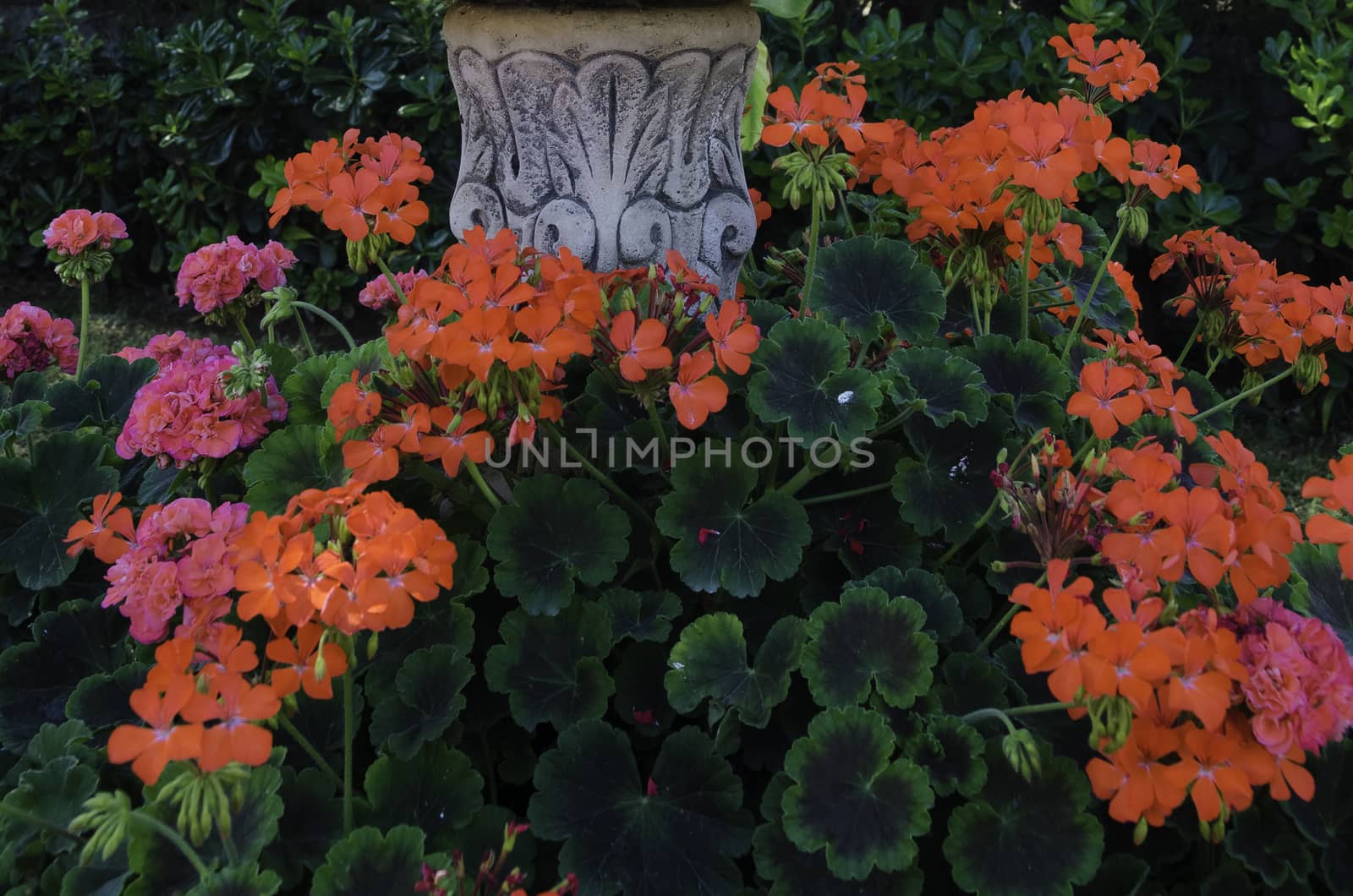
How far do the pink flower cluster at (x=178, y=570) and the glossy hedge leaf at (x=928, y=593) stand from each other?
0.73 m

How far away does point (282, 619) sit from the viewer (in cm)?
112

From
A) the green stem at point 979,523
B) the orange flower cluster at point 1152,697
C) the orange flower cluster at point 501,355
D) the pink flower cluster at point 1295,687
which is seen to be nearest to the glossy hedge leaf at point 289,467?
the orange flower cluster at point 501,355

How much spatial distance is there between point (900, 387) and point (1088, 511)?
1.25 ft

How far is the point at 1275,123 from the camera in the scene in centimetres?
400

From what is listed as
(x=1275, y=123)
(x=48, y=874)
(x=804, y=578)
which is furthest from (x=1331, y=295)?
(x=1275, y=123)

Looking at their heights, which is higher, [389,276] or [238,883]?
[389,276]

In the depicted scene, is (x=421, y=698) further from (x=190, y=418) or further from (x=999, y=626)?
(x=999, y=626)

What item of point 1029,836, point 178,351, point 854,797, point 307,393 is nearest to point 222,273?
point 178,351

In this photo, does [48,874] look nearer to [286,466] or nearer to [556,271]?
[286,466]

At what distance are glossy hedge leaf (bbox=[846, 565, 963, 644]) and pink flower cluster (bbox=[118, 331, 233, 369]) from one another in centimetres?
104

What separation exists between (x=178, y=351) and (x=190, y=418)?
42cm

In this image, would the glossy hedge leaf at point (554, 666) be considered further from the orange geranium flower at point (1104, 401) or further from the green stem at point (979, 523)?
the orange geranium flower at point (1104, 401)

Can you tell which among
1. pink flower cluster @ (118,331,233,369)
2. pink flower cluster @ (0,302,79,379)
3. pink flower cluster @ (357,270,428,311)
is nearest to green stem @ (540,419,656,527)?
pink flower cluster @ (357,270,428,311)

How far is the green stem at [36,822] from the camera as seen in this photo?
111cm
